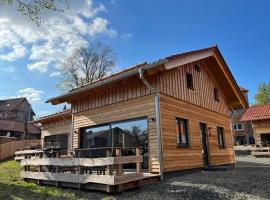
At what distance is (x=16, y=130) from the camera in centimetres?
3822

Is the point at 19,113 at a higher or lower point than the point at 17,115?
higher

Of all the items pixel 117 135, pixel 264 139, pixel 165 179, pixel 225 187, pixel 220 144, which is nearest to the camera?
pixel 225 187

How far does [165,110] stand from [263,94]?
4731 centimetres

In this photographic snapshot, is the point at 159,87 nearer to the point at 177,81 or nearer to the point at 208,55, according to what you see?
the point at 177,81

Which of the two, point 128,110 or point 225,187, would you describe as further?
point 128,110

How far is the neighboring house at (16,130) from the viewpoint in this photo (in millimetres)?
37188

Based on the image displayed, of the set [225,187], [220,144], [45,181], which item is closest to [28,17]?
[45,181]

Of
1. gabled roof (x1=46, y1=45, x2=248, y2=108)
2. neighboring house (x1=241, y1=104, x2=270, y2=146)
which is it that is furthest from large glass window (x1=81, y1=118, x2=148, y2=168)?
neighboring house (x1=241, y1=104, x2=270, y2=146)

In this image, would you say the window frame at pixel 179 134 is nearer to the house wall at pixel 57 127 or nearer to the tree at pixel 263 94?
the house wall at pixel 57 127

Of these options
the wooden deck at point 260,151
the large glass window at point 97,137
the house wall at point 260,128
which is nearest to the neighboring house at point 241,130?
the house wall at point 260,128

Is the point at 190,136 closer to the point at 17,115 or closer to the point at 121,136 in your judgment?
the point at 121,136

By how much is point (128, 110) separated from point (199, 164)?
437 cm

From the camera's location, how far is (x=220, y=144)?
51.3ft

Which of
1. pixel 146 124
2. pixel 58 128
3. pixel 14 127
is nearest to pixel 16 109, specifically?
pixel 14 127
